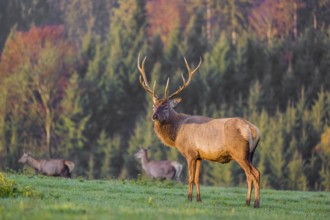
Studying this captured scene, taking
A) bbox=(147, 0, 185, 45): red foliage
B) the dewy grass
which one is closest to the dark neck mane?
the dewy grass

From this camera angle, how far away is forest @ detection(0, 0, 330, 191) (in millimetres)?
42469

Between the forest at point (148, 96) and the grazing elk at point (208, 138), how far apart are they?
24329 millimetres

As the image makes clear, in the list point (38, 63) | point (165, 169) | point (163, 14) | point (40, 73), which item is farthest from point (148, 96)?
point (163, 14)

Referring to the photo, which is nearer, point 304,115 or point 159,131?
point 159,131

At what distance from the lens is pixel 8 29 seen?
61500mm

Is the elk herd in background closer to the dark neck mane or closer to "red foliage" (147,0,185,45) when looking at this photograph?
the dark neck mane

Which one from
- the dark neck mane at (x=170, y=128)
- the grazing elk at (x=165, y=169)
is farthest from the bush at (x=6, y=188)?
the grazing elk at (x=165, y=169)

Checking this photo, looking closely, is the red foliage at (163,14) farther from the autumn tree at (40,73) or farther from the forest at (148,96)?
the autumn tree at (40,73)

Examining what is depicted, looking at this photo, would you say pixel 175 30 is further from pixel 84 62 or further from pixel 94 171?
pixel 94 171

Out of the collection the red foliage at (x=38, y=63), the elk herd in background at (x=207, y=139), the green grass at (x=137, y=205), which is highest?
the red foliage at (x=38, y=63)

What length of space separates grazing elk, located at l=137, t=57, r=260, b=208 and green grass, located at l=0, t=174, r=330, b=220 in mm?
638

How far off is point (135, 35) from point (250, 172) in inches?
1659

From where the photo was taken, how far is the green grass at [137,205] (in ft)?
34.1

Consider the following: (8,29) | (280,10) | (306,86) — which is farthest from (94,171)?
(280,10)
